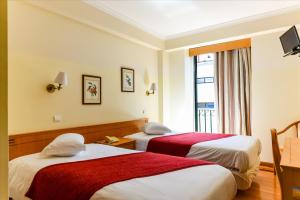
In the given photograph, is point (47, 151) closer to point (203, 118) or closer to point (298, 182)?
point (298, 182)

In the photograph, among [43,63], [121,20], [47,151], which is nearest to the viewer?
[47,151]

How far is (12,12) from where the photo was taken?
2506 millimetres

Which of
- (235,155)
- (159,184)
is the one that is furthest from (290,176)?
(235,155)

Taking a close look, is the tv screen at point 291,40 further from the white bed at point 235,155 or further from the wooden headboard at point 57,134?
the wooden headboard at point 57,134

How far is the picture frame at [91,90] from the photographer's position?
10.8ft

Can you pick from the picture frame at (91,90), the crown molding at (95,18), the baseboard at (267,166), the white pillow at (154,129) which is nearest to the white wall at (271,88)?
the baseboard at (267,166)

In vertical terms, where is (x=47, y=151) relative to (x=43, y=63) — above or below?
below

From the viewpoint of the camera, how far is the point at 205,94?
525 centimetres

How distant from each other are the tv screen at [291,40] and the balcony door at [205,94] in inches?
86.4

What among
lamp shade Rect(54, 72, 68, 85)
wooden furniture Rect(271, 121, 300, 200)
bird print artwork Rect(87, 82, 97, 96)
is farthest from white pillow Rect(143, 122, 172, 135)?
wooden furniture Rect(271, 121, 300, 200)

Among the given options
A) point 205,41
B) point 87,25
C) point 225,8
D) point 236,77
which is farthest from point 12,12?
point 236,77

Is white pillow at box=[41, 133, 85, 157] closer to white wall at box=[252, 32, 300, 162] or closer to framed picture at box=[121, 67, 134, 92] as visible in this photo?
framed picture at box=[121, 67, 134, 92]

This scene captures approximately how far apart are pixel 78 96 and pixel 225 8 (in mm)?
2803

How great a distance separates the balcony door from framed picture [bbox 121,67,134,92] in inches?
74.7
